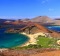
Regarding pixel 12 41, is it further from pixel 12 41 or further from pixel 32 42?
pixel 32 42

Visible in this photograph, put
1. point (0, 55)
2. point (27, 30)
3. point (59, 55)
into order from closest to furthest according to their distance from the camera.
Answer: point (59, 55)
point (0, 55)
point (27, 30)

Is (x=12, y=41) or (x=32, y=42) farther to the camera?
(x=12, y=41)

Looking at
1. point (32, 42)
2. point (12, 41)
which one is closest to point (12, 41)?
point (12, 41)

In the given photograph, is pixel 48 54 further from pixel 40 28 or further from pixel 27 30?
pixel 27 30

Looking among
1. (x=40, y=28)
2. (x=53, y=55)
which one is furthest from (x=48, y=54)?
(x=40, y=28)

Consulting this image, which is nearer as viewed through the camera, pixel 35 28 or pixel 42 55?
pixel 42 55

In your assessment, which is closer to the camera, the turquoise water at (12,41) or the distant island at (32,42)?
the distant island at (32,42)

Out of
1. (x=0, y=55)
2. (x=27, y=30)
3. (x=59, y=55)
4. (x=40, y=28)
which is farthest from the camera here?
(x=27, y=30)

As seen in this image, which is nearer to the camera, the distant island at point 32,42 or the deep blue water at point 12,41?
the distant island at point 32,42

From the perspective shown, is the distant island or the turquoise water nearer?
the distant island

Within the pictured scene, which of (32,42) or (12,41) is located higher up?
(32,42)

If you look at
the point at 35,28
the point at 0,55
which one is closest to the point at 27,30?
the point at 35,28
